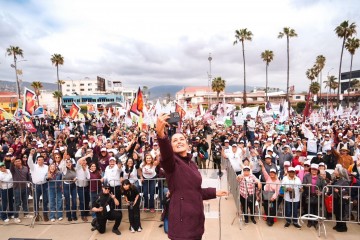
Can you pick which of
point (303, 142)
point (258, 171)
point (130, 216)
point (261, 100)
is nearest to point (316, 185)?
point (258, 171)

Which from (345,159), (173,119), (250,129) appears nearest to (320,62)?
(250,129)

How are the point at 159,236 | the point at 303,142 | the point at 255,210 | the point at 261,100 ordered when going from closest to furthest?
the point at 159,236 < the point at 255,210 < the point at 303,142 < the point at 261,100

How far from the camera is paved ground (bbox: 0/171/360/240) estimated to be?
612 centimetres

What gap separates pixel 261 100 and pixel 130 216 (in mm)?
90260

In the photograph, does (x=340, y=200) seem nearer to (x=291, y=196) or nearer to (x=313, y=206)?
(x=313, y=206)

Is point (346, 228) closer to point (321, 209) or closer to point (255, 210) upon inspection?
point (321, 209)

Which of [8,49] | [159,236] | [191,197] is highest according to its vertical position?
[8,49]

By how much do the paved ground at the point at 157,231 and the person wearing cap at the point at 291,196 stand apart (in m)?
0.24

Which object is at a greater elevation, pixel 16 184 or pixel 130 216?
pixel 16 184

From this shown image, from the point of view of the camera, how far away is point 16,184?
722cm

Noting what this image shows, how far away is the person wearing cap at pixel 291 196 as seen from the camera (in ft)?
21.5

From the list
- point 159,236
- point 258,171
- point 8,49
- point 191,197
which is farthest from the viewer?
point 8,49

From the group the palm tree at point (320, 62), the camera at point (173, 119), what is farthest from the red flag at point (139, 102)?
the palm tree at point (320, 62)

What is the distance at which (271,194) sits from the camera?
6.82 meters
